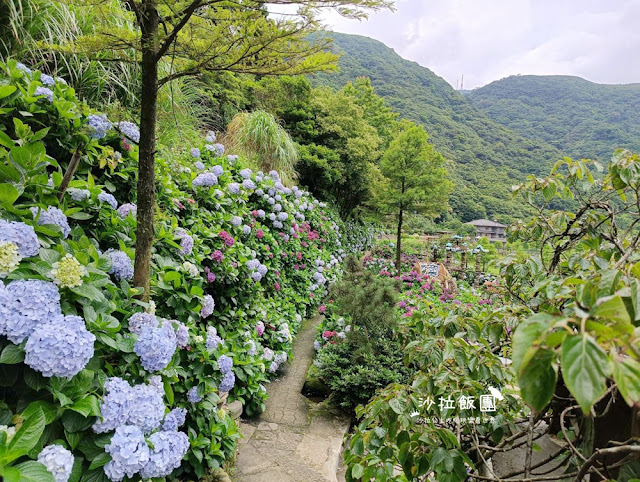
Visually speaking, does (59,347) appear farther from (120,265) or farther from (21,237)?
(120,265)

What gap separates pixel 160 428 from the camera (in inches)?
49.6

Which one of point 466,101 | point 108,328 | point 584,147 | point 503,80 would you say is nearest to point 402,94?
point 466,101

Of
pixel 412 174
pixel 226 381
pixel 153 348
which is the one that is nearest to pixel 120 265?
pixel 153 348

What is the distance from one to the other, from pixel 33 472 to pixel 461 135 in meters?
31.9

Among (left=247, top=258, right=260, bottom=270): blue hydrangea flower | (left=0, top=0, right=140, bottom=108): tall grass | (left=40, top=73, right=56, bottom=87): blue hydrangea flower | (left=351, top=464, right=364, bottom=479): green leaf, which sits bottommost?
(left=351, top=464, right=364, bottom=479): green leaf

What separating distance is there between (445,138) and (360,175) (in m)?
21.0

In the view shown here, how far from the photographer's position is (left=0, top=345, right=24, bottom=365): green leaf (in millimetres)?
879

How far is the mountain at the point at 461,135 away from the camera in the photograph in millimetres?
21478

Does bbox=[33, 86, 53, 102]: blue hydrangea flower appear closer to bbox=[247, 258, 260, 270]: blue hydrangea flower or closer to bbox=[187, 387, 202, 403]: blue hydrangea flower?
bbox=[187, 387, 202, 403]: blue hydrangea flower

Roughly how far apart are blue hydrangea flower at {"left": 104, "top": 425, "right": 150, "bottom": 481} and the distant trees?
8.09 metres

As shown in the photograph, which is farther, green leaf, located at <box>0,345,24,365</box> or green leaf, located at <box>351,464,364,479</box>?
green leaf, located at <box>351,464,364,479</box>

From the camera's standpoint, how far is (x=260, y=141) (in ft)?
20.1

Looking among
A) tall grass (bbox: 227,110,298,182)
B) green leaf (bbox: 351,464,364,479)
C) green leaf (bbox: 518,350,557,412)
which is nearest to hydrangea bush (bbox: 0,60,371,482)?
green leaf (bbox: 351,464,364,479)

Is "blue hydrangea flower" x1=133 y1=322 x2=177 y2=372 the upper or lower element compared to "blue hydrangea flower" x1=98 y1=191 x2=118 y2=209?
lower
